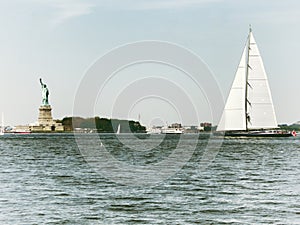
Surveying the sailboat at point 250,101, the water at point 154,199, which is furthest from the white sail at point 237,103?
the water at point 154,199

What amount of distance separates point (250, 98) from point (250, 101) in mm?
603

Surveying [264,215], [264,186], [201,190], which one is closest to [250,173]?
[264,186]

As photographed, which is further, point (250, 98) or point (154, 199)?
point (250, 98)

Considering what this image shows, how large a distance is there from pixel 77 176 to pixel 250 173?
1228 centimetres

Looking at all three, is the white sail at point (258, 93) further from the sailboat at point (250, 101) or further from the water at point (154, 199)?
the water at point (154, 199)

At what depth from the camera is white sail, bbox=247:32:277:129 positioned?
122938mm

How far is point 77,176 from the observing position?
139 ft

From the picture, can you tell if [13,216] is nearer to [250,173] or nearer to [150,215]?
[150,215]

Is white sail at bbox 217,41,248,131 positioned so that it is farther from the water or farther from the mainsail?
the water

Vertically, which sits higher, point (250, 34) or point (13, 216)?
point (250, 34)

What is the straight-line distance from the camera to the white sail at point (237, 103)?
4916 inches

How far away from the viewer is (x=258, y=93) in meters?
124

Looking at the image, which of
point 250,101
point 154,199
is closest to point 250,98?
point 250,101

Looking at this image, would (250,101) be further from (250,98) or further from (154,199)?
(154,199)
